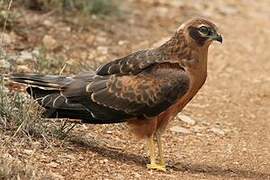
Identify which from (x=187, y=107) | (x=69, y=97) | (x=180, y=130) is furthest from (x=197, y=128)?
(x=69, y=97)

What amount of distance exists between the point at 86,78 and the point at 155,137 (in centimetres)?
92

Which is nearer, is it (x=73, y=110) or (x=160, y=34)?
(x=73, y=110)

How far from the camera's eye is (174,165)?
7.40 metres

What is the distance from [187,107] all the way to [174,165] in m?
2.21

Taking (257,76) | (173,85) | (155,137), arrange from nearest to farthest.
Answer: (173,85) < (155,137) < (257,76)

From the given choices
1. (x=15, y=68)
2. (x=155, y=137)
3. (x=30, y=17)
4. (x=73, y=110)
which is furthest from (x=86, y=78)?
(x=30, y=17)

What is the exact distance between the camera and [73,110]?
23.2ft

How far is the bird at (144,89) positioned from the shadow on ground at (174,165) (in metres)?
0.19

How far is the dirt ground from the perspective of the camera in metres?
6.96

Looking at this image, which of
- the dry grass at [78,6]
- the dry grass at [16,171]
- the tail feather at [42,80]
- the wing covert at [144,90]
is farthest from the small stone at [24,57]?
the dry grass at [16,171]

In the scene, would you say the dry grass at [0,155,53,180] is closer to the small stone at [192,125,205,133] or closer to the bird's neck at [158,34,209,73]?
the bird's neck at [158,34,209,73]

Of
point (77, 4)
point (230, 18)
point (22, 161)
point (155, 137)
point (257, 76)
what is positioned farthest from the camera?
point (230, 18)

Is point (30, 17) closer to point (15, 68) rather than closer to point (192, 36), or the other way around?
point (15, 68)

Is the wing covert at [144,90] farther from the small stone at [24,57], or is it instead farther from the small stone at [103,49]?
the small stone at [103,49]
